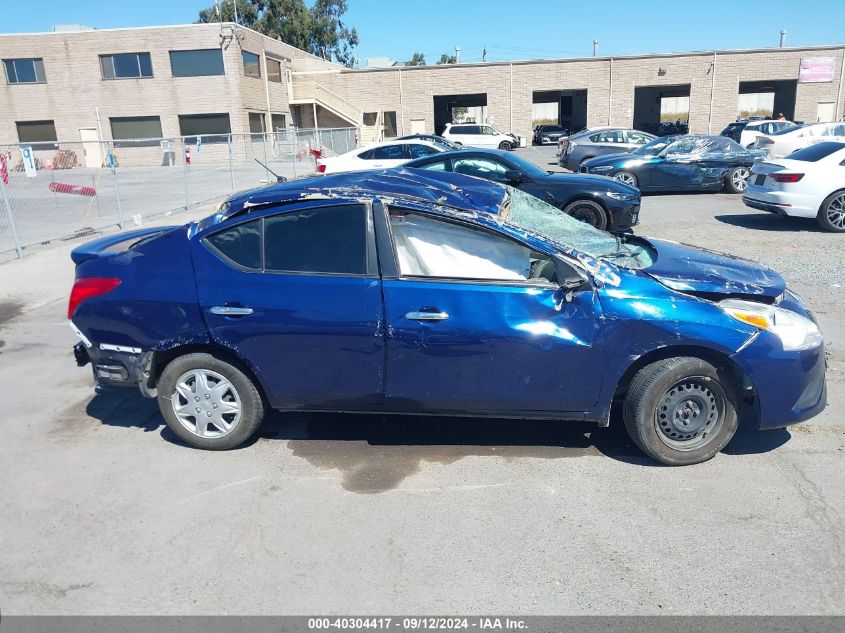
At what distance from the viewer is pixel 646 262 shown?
4391 millimetres

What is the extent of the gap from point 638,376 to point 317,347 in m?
1.92

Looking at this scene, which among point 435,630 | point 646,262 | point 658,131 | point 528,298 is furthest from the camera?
point 658,131

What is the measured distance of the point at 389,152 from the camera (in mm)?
17328

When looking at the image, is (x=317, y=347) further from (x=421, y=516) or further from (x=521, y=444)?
(x=521, y=444)

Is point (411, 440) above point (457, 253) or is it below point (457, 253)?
below

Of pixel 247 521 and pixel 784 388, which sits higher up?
pixel 784 388

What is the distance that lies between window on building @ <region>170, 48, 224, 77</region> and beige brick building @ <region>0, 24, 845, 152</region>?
0.18ft

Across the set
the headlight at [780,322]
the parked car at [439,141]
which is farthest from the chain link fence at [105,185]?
the headlight at [780,322]

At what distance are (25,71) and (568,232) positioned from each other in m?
42.5

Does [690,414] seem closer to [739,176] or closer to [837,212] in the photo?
[837,212]

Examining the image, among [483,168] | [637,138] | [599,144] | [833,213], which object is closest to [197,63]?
[599,144]

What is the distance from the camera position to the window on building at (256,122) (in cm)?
3872

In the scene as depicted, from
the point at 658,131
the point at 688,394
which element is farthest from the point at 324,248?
the point at 658,131

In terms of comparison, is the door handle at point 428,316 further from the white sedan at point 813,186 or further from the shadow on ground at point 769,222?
the shadow on ground at point 769,222
